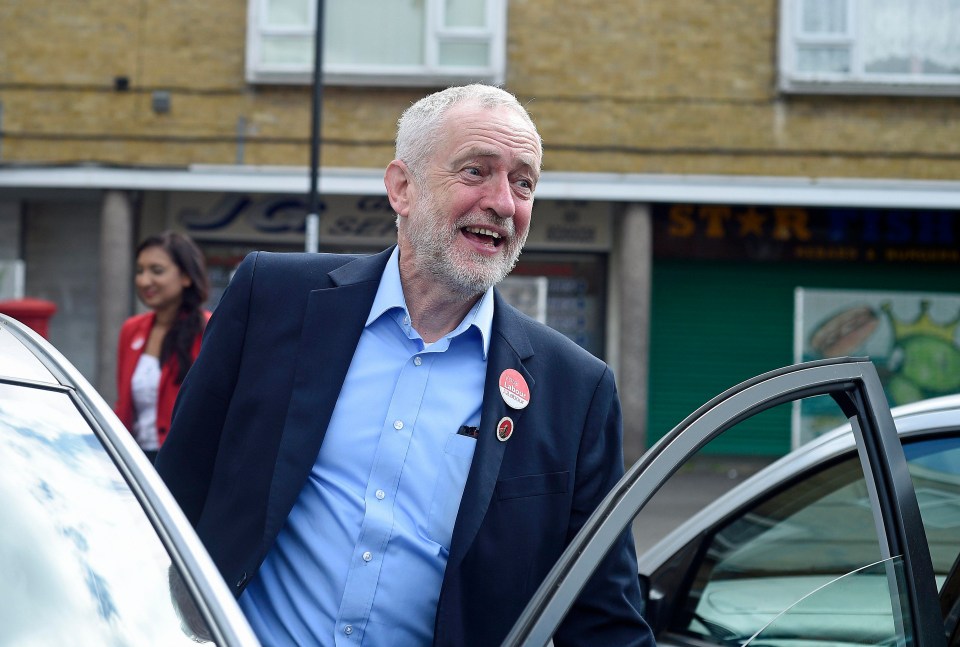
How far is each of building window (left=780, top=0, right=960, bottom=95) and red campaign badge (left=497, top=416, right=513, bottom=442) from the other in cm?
1262

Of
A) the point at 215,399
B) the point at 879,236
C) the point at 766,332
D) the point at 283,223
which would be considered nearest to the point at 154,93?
the point at 283,223

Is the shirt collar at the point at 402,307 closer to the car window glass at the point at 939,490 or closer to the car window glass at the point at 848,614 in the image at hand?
the car window glass at the point at 848,614

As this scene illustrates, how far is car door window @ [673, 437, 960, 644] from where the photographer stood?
2.83 meters

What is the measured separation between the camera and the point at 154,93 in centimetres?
1401

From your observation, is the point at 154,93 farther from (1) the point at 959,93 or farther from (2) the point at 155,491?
(2) the point at 155,491

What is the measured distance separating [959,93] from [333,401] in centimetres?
1358

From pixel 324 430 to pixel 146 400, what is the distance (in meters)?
3.20

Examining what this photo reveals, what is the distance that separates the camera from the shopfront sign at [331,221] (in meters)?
15.0

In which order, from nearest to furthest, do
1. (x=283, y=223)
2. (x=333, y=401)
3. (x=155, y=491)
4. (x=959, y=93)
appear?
1. (x=155, y=491)
2. (x=333, y=401)
3. (x=959, y=93)
4. (x=283, y=223)

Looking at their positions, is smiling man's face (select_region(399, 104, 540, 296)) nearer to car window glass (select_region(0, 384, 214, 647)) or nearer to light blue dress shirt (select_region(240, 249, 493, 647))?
light blue dress shirt (select_region(240, 249, 493, 647))

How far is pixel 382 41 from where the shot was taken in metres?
14.0

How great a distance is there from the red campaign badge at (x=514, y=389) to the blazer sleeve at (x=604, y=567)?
0.15 m

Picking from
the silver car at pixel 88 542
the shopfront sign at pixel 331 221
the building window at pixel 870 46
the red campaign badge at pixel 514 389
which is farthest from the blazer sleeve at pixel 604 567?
the shopfront sign at pixel 331 221

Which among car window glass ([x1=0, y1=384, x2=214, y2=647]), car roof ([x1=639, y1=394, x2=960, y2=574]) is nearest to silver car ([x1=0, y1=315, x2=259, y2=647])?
car window glass ([x1=0, y1=384, x2=214, y2=647])
